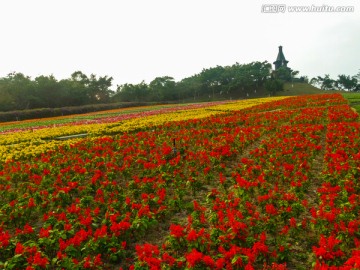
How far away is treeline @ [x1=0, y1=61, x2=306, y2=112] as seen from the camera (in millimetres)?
62656

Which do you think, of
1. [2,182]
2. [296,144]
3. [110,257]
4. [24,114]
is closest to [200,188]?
[110,257]

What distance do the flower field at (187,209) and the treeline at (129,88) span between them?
2216 inches

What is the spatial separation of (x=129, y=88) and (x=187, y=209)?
3294 inches

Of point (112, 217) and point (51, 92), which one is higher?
point (51, 92)

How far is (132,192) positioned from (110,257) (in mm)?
2936

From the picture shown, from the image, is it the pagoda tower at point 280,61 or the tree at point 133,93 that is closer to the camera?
the tree at point 133,93

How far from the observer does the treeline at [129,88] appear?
62.7 m

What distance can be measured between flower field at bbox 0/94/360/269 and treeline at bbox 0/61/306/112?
56.3 meters

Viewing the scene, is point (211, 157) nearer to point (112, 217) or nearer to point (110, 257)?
point (112, 217)

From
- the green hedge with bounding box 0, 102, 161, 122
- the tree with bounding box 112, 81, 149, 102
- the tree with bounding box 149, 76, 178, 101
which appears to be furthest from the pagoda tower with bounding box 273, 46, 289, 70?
the green hedge with bounding box 0, 102, 161, 122

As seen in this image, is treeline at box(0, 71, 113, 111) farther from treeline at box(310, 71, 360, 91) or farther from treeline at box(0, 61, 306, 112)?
treeline at box(310, 71, 360, 91)

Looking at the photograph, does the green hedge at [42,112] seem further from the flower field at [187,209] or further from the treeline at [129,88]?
the flower field at [187,209]

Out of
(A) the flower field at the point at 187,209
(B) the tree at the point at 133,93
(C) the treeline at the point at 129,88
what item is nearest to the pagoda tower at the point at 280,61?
(C) the treeline at the point at 129,88

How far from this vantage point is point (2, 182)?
9391 mm
